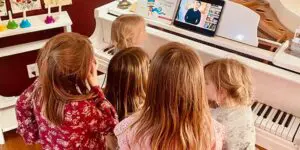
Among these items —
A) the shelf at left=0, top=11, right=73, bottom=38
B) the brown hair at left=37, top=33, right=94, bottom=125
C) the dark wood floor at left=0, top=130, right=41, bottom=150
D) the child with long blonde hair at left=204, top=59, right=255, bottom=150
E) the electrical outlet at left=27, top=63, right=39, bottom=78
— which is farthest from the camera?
the electrical outlet at left=27, top=63, right=39, bottom=78

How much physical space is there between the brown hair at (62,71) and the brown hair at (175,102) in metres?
0.31

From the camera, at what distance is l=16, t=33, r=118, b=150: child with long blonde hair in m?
1.32

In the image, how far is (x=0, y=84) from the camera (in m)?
2.80

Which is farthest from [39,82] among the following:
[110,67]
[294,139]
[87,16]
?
[87,16]

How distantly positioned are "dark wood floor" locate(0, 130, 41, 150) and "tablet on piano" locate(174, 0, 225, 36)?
4.93 ft

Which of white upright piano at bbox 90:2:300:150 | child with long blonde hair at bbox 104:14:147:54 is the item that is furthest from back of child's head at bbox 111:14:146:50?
white upright piano at bbox 90:2:300:150

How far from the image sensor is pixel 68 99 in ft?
4.42

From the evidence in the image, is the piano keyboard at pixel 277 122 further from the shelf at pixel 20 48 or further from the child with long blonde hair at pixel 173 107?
the shelf at pixel 20 48

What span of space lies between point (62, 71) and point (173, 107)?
17.9 inches

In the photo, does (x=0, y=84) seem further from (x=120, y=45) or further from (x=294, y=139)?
(x=294, y=139)

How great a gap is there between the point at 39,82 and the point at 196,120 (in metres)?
0.68

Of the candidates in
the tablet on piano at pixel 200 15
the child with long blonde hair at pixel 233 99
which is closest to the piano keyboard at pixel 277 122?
the child with long blonde hair at pixel 233 99

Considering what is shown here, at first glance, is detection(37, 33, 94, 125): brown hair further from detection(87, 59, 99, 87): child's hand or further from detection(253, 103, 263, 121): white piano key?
detection(253, 103, 263, 121): white piano key

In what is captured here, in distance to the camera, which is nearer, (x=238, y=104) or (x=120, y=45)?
(x=238, y=104)
